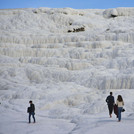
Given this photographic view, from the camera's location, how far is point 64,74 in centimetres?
2656

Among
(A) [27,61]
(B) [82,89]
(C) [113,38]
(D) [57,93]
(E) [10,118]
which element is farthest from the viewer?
(C) [113,38]

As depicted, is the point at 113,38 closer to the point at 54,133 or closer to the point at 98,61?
the point at 98,61

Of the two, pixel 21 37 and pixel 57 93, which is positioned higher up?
pixel 21 37

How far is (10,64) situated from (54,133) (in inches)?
705

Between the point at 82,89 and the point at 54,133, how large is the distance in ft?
37.4

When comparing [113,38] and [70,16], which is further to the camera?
[70,16]

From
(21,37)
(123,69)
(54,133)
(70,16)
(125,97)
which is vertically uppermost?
(70,16)

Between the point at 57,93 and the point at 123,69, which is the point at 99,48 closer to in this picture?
the point at 123,69

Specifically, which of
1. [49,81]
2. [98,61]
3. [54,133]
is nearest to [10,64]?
[49,81]

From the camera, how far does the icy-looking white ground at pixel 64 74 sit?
45.7 ft

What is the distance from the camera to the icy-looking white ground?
13.9 meters

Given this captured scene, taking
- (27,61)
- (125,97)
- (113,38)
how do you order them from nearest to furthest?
(125,97), (27,61), (113,38)

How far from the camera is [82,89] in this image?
2319 centimetres

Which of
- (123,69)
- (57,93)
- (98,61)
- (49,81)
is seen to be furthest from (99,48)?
(57,93)
